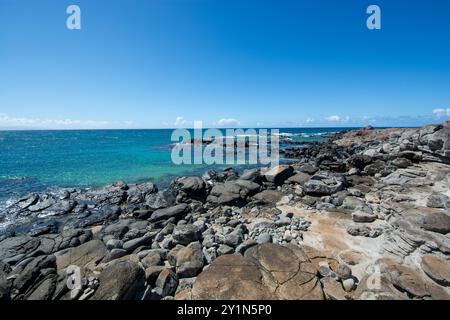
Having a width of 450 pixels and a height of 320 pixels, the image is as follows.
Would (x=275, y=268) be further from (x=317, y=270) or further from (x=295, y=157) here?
(x=295, y=157)

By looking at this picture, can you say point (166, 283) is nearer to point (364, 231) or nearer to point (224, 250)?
point (224, 250)

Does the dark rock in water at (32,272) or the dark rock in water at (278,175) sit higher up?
the dark rock in water at (278,175)

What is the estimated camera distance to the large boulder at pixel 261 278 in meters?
4.19

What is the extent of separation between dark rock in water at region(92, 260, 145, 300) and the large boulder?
1.27 metres

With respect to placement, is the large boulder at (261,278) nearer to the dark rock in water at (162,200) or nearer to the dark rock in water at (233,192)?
the dark rock in water at (233,192)

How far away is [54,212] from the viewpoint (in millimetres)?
10891

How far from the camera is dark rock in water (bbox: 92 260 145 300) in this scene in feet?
13.7

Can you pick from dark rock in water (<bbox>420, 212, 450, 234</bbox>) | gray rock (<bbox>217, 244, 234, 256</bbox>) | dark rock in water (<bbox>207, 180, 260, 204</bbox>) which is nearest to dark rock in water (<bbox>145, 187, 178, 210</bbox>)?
dark rock in water (<bbox>207, 180, 260, 204</bbox>)

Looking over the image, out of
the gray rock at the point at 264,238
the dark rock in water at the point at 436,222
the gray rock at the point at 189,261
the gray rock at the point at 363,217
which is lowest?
the gray rock at the point at 189,261

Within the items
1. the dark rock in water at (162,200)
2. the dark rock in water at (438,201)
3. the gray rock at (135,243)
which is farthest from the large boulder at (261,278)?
the dark rock in water at (162,200)

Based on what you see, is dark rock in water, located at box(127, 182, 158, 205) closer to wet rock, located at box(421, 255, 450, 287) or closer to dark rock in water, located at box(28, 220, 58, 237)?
dark rock in water, located at box(28, 220, 58, 237)

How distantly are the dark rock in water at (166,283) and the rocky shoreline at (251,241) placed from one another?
0.03m

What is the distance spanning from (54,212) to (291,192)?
1280 cm
